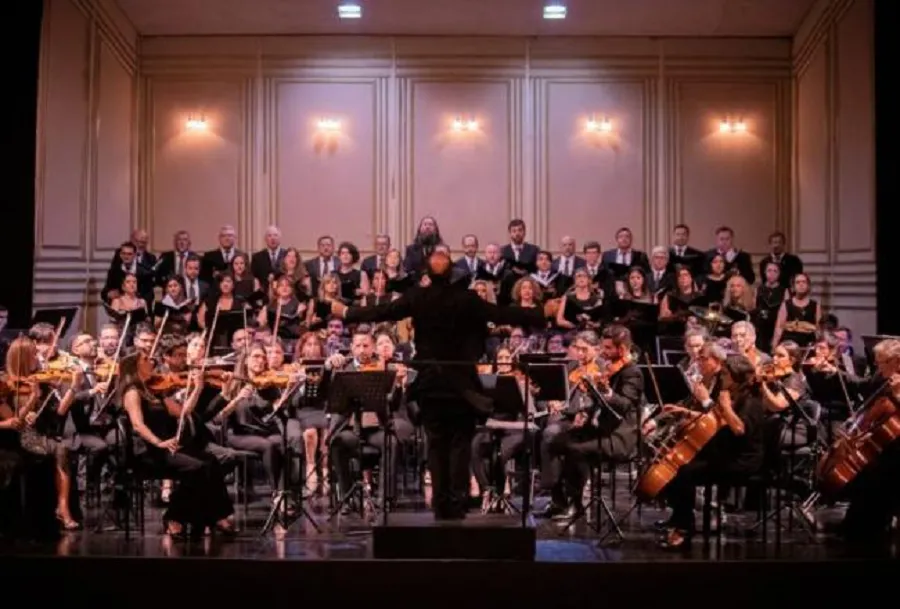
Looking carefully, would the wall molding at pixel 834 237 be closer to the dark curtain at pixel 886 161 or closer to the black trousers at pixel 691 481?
the dark curtain at pixel 886 161

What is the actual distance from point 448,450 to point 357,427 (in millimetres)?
1213

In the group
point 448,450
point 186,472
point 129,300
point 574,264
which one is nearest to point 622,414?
point 448,450

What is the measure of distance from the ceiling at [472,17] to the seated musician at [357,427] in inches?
204

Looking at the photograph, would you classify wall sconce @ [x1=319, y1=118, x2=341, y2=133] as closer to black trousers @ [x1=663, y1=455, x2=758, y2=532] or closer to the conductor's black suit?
the conductor's black suit

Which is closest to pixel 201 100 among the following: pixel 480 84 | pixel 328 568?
pixel 480 84

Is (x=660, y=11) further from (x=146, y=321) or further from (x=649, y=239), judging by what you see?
(x=146, y=321)

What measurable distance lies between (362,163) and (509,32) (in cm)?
213

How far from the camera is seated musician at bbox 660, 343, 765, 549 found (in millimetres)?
6828

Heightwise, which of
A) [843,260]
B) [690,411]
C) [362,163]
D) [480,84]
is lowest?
[690,411]

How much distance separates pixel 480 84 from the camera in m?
13.9

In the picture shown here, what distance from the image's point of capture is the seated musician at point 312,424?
8.45m

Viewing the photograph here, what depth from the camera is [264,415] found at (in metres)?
8.30

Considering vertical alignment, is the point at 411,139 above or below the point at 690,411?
above

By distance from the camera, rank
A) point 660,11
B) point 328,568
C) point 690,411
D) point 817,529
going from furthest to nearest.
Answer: point 660,11, point 817,529, point 690,411, point 328,568
